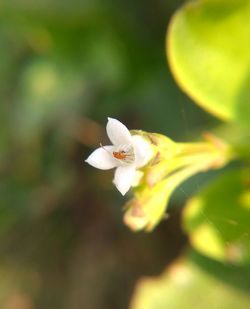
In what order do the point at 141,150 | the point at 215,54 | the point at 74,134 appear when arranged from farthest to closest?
the point at 74,134 < the point at 215,54 < the point at 141,150

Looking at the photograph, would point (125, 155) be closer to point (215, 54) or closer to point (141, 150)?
point (141, 150)

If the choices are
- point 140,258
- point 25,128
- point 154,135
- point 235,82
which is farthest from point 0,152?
point 154,135

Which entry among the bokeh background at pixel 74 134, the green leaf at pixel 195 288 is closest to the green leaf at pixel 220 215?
the green leaf at pixel 195 288

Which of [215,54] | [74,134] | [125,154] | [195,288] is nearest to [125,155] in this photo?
[125,154]

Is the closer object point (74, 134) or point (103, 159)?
point (103, 159)

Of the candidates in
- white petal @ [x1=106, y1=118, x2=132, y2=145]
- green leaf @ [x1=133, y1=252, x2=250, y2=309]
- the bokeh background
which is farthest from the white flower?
the bokeh background

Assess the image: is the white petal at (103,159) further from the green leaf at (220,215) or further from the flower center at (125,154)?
the green leaf at (220,215)

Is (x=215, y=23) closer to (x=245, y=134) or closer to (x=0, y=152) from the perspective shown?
(x=245, y=134)

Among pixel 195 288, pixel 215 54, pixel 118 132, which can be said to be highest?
pixel 118 132
